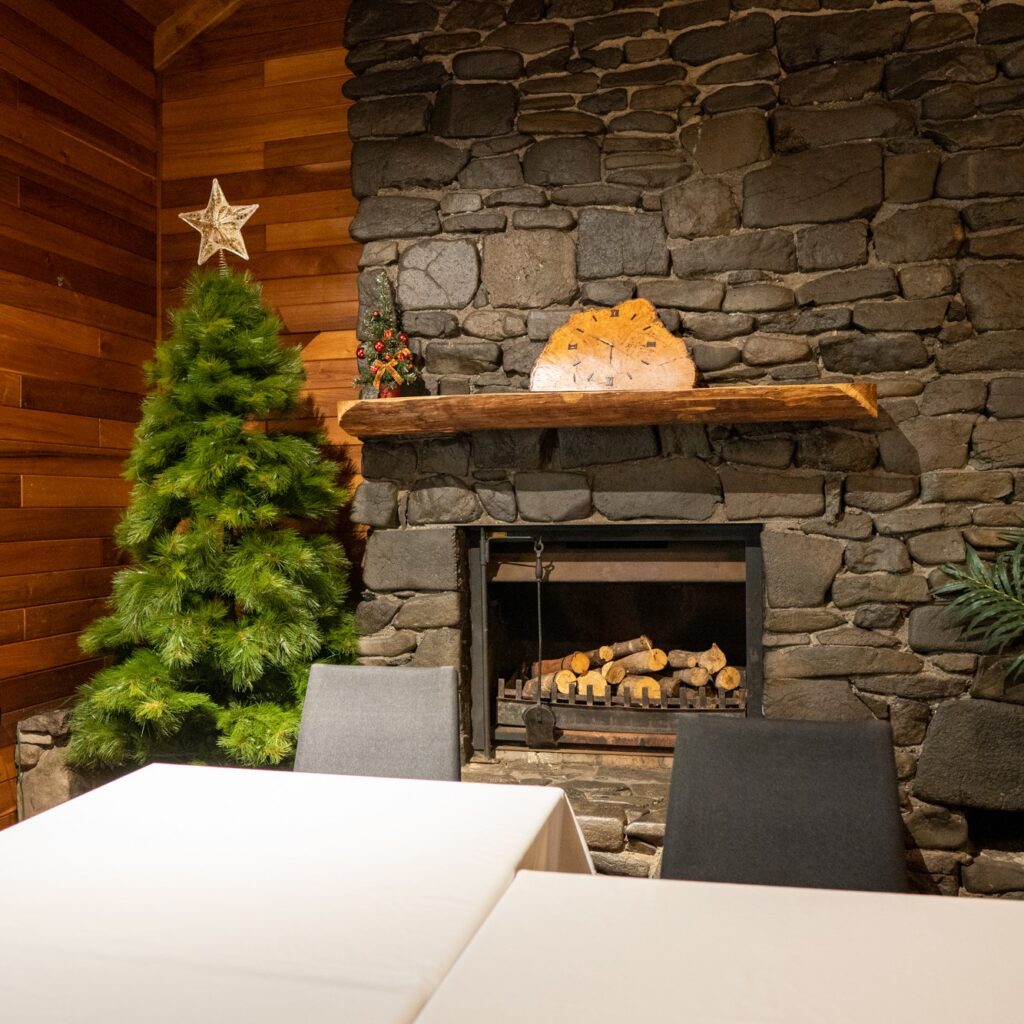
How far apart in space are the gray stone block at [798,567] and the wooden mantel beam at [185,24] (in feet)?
9.21

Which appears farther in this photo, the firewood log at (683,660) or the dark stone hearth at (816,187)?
the firewood log at (683,660)

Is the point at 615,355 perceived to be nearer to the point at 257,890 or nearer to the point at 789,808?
the point at 789,808

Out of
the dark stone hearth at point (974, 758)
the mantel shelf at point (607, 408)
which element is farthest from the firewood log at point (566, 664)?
the dark stone hearth at point (974, 758)

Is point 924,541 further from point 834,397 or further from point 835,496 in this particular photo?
point 834,397

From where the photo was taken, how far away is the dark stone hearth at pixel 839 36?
2.64 metres

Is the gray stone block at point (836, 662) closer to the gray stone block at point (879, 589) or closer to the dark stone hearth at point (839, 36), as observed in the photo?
the gray stone block at point (879, 589)

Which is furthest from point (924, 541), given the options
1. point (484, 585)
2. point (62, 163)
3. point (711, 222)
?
point (62, 163)

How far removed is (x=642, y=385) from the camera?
8.86 feet

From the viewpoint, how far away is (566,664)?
3.11m

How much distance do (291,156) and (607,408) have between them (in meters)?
1.68

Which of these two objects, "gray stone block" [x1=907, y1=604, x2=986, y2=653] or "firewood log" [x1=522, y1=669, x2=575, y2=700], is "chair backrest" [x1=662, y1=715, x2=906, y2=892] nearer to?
"gray stone block" [x1=907, y1=604, x2=986, y2=653]

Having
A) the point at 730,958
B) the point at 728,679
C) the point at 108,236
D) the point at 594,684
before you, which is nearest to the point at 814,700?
the point at 728,679

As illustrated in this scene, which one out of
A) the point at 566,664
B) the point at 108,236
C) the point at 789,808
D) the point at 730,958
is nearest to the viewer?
the point at 730,958

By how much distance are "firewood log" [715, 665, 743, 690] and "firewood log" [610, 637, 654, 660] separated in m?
0.25
